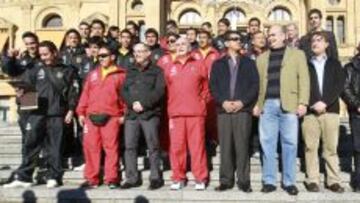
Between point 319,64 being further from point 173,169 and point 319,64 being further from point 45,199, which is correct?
point 45,199

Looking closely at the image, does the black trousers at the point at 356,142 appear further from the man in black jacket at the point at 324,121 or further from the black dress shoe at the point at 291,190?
the black dress shoe at the point at 291,190

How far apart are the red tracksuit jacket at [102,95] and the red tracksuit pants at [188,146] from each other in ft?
3.37

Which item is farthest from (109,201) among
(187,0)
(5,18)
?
(5,18)

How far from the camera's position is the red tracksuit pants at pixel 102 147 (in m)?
10.3

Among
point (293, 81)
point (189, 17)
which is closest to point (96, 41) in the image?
point (293, 81)

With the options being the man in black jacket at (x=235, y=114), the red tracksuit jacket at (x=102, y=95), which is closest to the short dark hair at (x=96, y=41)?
the red tracksuit jacket at (x=102, y=95)

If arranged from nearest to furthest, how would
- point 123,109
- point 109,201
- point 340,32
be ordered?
point 109,201, point 123,109, point 340,32

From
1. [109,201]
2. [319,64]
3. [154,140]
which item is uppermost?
[319,64]

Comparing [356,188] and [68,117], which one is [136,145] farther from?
[356,188]

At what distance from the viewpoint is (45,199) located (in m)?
10.0

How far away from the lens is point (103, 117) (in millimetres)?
10312

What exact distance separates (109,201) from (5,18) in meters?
43.0

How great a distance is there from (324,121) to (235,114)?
132cm

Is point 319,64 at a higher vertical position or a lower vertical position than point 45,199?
higher
